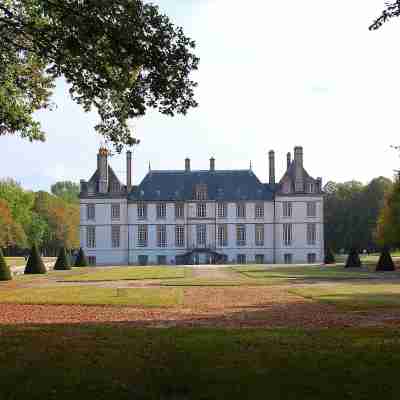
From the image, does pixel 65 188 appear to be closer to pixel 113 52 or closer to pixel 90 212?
pixel 90 212

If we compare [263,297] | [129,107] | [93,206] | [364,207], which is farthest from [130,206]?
[129,107]

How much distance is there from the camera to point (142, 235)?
174ft

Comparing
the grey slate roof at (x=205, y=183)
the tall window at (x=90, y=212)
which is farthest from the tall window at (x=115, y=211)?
the tall window at (x=90, y=212)

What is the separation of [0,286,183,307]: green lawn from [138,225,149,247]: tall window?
33.9 meters

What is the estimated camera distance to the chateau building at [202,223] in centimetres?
5284

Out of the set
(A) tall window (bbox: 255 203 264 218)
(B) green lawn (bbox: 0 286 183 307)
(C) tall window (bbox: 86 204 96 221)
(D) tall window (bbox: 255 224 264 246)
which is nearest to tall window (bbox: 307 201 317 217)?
(A) tall window (bbox: 255 203 264 218)

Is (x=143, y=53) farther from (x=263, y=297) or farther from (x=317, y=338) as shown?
(x=263, y=297)

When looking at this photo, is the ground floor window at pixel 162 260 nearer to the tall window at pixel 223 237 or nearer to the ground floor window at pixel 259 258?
the tall window at pixel 223 237

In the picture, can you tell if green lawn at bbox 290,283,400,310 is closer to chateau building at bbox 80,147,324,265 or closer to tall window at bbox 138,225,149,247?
chateau building at bbox 80,147,324,265

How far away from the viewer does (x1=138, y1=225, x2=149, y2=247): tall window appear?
53125mm

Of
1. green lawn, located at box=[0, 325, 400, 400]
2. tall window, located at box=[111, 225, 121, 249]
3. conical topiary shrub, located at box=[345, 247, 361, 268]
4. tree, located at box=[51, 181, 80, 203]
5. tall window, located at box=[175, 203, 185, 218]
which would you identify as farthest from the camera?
tree, located at box=[51, 181, 80, 203]

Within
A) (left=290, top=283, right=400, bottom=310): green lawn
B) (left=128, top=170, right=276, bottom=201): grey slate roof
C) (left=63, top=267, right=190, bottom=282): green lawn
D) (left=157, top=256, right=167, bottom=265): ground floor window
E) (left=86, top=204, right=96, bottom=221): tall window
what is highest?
(left=128, top=170, right=276, bottom=201): grey slate roof

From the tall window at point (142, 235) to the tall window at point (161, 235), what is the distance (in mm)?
1047

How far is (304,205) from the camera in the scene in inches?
2084
